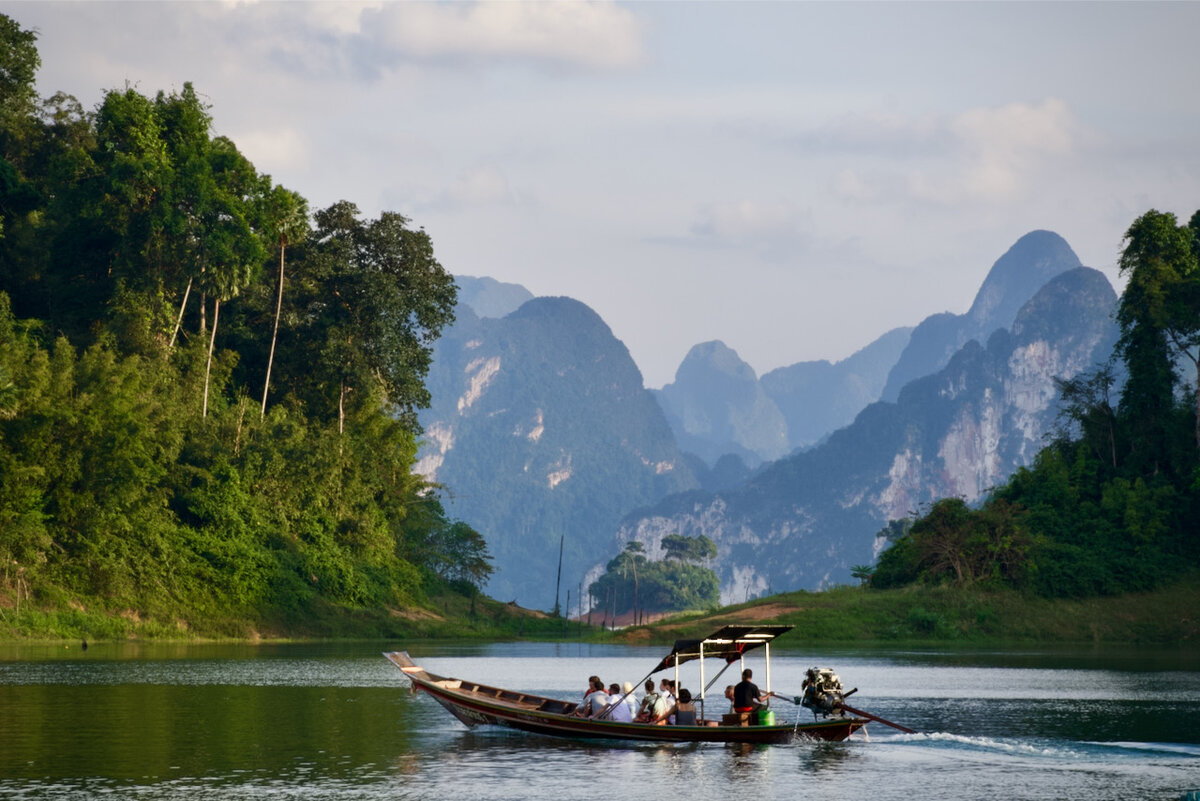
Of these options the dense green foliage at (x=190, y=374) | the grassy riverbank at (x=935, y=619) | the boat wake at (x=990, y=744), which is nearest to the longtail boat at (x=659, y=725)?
the boat wake at (x=990, y=744)

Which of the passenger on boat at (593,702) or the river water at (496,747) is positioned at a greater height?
the passenger on boat at (593,702)

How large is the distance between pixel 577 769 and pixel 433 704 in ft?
46.3

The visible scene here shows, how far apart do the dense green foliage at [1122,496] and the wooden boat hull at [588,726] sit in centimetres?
5925

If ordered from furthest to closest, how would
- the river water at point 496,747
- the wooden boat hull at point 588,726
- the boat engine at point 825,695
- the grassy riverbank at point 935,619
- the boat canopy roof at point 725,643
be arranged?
the grassy riverbank at point 935,619, the boat engine at point 825,695, the boat canopy roof at point 725,643, the wooden boat hull at point 588,726, the river water at point 496,747

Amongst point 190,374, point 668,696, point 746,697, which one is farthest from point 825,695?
Result: point 190,374

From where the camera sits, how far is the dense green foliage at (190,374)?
5978cm

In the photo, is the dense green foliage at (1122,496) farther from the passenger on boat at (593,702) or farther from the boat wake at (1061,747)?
the passenger on boat at (593,702)

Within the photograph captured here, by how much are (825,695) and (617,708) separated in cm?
470

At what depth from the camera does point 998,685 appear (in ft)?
146

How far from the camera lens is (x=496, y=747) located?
27156mm

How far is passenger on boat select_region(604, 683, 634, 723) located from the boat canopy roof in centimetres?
101

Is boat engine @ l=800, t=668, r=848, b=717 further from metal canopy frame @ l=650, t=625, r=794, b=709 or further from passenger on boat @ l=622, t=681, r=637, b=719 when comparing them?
passenger on boat @ l=622, t=681, r=637, b=719

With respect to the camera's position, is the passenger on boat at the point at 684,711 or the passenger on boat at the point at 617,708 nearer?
the passenger on boat at the point at 684,711

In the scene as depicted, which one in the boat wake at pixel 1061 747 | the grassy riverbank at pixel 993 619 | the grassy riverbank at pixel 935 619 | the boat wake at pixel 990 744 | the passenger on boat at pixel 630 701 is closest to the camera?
the boat wake at pixel 1061 747
